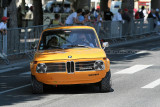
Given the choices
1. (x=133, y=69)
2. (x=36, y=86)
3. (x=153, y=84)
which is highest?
(x=36, y=86)

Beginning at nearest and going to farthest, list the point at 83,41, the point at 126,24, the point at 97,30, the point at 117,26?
the point at 83,41
the point at 97,30
the point at 117,26
the point at 126,24

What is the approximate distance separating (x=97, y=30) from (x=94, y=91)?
15.5 meters

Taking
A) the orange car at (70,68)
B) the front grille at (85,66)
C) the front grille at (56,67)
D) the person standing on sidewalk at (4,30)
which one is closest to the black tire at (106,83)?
the orange car at (70,68)

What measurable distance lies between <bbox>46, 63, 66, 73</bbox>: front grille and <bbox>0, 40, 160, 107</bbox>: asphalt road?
582mm

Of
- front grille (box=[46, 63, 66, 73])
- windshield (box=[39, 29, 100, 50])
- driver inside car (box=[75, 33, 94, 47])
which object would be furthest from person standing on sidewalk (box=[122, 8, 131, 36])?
front grille (box=[46, 63, 66, 73])

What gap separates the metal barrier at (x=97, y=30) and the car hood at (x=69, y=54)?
123 centimetres

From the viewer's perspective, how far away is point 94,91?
39.0 feet

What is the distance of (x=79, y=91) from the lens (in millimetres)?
11992

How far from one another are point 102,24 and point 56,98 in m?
17.0

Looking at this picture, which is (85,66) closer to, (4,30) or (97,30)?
(4,30)

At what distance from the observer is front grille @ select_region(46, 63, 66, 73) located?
11.2 metres

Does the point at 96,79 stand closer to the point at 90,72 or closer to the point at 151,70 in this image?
the point at 90,72

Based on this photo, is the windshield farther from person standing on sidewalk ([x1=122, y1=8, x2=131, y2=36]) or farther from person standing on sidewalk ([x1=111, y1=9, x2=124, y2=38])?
person standing on sidewalk ([x1=122, y1=8, x2=131, y2=36])

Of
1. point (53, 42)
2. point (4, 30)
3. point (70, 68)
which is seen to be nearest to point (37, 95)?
point (70, 68)
